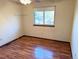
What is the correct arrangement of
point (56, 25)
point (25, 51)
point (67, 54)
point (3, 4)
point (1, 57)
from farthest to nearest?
1. point (56, 25)
2. point (3, 4)
3. point (25, 51)
4. point (67, 54)
5. point (1, 57)

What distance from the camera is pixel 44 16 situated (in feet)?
17.0

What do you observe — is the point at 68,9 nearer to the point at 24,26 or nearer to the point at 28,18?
the point at 28,18

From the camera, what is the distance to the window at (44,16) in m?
4.96

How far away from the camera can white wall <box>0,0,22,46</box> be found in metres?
4.22

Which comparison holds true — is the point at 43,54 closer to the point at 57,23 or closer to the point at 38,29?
the point at 57,23

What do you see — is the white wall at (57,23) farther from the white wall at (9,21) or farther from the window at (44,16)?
the white wall at (9,21)

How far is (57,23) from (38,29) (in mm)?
1185

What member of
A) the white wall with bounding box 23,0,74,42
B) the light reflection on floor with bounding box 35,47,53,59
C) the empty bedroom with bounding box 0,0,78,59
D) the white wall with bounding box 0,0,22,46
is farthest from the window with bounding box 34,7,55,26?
the light reflection on floor with bounding box 35,47,53,59

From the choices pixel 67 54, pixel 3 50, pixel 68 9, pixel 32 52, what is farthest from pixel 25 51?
pixel 68 9

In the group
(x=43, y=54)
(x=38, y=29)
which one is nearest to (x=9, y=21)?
(x=38, y=29)

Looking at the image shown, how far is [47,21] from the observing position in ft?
16.9

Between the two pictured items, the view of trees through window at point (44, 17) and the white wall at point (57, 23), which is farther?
the view of trees through window at point (44, 17)

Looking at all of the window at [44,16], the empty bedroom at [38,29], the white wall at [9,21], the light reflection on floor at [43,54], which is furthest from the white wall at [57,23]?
the light reflection on floor at [43,54]

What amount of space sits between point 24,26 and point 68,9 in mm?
2771
